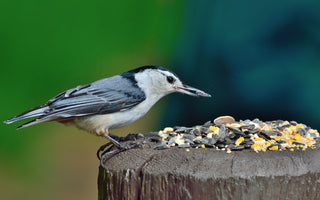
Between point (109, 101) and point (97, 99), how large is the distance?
7 centimetres

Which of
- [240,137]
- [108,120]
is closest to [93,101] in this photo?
[108,120]

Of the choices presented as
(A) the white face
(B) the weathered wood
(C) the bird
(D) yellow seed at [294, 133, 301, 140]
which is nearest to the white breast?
(C) the bird

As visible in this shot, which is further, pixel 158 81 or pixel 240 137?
pixel 158 81

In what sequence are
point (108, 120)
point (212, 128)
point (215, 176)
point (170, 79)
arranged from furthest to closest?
point (170, 79) < point (108, 120) < point (212, 128) < point (215, 176)

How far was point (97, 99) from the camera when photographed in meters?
3.10

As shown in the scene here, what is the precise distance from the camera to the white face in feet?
10.6

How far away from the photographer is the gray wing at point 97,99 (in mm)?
3016

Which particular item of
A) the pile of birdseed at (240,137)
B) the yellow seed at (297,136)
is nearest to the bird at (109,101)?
the pile of birdseed at (240,137)

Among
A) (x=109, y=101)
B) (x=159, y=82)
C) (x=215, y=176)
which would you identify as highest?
(x=159, y=82)

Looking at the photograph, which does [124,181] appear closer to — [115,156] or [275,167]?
[115,156]

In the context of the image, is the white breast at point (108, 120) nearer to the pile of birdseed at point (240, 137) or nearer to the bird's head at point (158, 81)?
the bird's head at point (158, 81)

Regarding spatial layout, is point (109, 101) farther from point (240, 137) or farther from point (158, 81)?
point (240, 137)

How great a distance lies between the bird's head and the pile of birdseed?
385 mm

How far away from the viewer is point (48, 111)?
3.00 m
